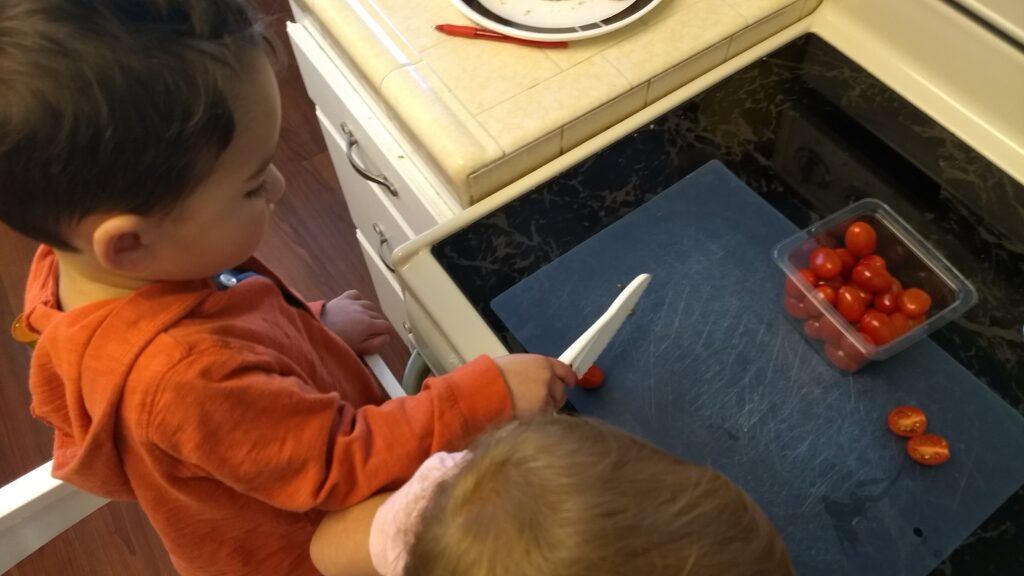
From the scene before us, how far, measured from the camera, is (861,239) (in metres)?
0.70

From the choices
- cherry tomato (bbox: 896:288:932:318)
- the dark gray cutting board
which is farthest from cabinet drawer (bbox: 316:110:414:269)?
cherry tomato (bbox: 896:288:932:318)

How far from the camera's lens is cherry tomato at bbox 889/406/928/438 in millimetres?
601

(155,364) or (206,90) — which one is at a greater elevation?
(206,90)

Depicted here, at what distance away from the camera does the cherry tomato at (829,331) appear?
2.11 ft

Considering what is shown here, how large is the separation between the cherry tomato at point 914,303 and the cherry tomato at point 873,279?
16 mm

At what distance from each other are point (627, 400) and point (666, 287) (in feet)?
0.41

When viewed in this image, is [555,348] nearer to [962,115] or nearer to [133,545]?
[962,115]

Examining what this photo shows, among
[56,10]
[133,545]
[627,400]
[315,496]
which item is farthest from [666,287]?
[133,545]

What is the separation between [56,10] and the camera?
15.6 inches

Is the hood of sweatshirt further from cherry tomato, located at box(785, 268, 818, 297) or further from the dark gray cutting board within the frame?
cherry tomato, located at box(785, 268, 818, 297)

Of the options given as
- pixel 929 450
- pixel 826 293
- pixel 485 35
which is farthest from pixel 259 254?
pixel 929 450

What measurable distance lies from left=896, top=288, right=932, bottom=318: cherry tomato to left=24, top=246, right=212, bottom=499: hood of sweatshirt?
58cm

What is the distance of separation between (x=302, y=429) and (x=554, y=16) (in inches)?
20.4

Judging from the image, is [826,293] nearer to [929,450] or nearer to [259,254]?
[929,450]
